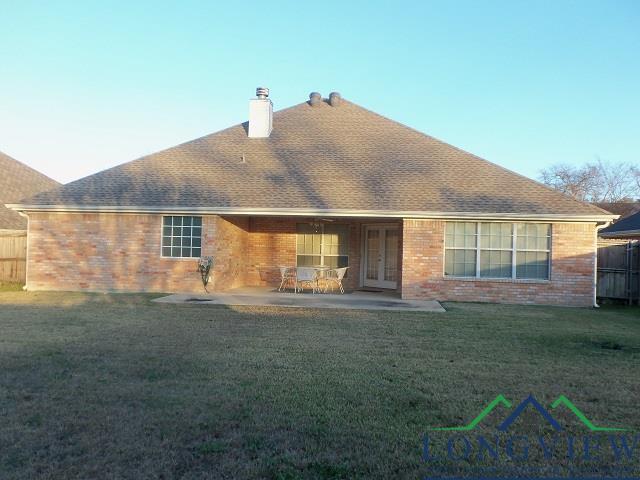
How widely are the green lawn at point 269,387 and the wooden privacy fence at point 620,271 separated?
19.2ft

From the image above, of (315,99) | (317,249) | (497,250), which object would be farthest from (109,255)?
(497,250)

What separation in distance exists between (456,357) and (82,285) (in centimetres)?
1157

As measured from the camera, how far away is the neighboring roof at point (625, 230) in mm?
21181

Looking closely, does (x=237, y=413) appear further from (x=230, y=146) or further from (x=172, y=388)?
(x=230, y=146)

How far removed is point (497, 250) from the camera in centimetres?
1352

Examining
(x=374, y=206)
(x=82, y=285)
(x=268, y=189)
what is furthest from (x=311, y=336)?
(x=82, y=285)

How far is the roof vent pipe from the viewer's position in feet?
63.2

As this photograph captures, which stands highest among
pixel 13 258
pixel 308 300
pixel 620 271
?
pixel 620 271

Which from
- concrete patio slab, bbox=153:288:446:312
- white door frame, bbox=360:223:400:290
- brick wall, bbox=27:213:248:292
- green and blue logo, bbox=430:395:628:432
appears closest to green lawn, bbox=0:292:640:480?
green and blue logo, bbox=430:395:628:432

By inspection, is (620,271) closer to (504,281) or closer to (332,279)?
(504,281)

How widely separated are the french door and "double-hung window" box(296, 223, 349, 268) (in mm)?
753

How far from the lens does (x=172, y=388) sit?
5133mm

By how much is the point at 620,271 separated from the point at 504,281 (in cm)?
435

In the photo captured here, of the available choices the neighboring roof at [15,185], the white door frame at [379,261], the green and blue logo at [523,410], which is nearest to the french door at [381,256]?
the white door frame at [379,261]
